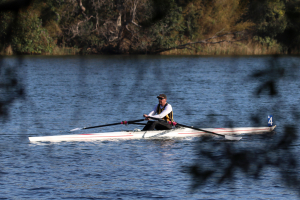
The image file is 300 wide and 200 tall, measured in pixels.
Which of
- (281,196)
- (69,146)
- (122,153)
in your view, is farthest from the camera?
(69,146)

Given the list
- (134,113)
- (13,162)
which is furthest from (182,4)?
(134,113)

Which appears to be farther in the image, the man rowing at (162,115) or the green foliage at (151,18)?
the man rowing at (162,115)

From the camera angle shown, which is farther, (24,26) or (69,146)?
(69,146)

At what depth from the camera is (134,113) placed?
69.7 ft

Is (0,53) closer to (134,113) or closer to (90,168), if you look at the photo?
(90,168)

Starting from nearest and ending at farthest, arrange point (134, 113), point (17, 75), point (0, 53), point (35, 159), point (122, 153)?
1. point (0, 53)
2. point (17, 75)
3. point (35, 159)
4. point (122, 153)
5. point (134, 113)

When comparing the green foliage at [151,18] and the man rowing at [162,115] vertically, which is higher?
the green foliage at [151,18]

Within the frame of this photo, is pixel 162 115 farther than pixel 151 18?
Yes

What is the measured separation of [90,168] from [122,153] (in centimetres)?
182

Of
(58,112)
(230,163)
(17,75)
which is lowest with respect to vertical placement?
(58,112)

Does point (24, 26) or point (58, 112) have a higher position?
point (24, 26)

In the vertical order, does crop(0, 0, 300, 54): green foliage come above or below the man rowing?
above

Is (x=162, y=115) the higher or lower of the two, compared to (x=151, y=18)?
lower

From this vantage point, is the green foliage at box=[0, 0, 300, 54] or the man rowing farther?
the man rowing
